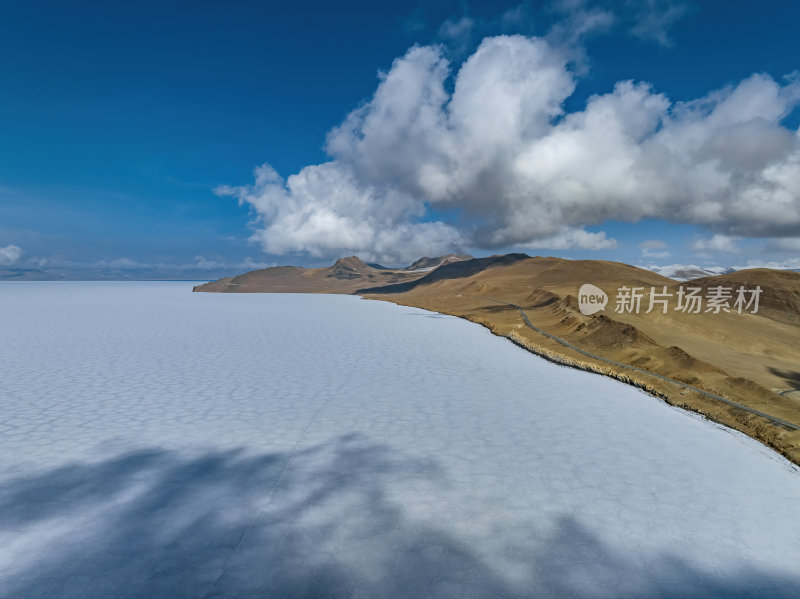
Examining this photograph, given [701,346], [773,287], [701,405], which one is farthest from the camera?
[773,287]

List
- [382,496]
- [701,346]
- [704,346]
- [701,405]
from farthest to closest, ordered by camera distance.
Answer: [704,346] → [701,346] → [701,405] → [382,496]

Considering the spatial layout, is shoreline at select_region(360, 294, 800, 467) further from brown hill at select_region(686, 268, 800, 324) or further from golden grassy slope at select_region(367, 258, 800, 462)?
brown hill at select_region(686, 268, 800, 324)

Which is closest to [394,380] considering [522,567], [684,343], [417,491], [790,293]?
[417,491]

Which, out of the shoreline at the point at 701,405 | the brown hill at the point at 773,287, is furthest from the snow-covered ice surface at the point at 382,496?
the brown hill at the point at 773,287

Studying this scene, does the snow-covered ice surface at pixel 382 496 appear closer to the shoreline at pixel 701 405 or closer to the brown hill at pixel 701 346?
the shoreline at pixel 701 405

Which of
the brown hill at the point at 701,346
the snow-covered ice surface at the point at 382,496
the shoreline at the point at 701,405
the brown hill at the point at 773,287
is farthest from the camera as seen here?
the brown hill at the point at 773,287

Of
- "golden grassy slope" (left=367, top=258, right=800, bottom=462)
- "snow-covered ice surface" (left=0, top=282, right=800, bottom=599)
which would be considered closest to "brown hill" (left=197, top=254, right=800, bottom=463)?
"golden grassy slope" (left=367, top=258, right=800, bottom=462)

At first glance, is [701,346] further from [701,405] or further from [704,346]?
[701,405]

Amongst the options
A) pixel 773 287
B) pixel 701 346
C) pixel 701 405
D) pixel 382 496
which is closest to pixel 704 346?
pixel 701 346

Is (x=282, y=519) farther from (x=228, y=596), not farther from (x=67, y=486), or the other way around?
(x=67, y=486)
